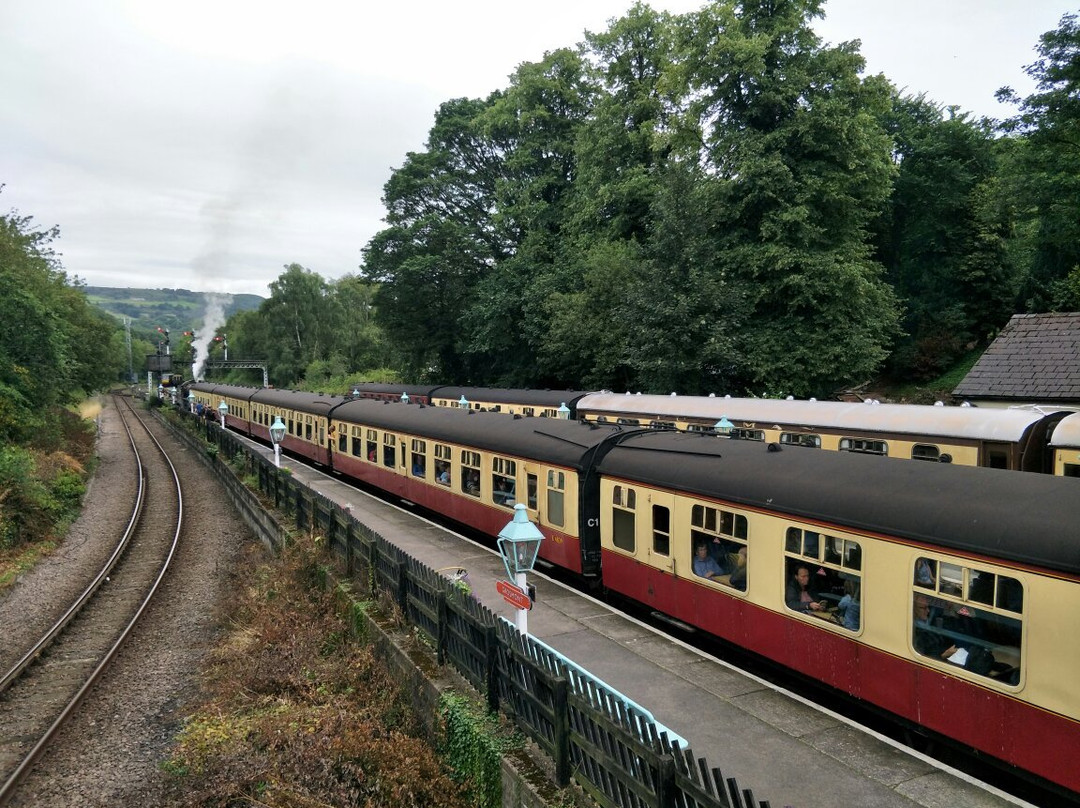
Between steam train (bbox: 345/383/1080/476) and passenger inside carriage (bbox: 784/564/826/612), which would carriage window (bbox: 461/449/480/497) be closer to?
steam train (bbox: 345/383/1080/476)

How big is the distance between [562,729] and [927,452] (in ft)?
36.2

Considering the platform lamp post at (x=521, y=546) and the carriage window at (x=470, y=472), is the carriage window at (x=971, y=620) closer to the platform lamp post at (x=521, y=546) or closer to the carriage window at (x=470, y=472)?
the platform lamp post at (x=521, y=546)

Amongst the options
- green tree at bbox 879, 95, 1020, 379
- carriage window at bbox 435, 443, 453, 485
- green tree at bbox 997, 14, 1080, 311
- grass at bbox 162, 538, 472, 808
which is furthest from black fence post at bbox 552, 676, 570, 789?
green tree at bbox 879, 95, 1020, 379

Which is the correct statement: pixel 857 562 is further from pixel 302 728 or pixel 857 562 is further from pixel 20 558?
pixel 20 558

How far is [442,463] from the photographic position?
1719 cm

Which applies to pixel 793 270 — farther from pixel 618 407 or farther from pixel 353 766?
pixel 353 766

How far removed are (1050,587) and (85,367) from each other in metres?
45.6

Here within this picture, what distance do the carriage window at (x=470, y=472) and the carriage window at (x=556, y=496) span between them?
119 inches

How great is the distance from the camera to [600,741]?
5.20 m

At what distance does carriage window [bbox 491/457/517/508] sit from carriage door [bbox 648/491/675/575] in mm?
4047

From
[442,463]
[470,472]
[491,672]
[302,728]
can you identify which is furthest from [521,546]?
[442,463]

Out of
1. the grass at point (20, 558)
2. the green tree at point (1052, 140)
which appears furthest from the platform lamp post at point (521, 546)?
the green tree at point (1052, 140)

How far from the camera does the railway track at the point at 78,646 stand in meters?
9.19

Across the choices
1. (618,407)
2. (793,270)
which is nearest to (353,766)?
(618,407)
